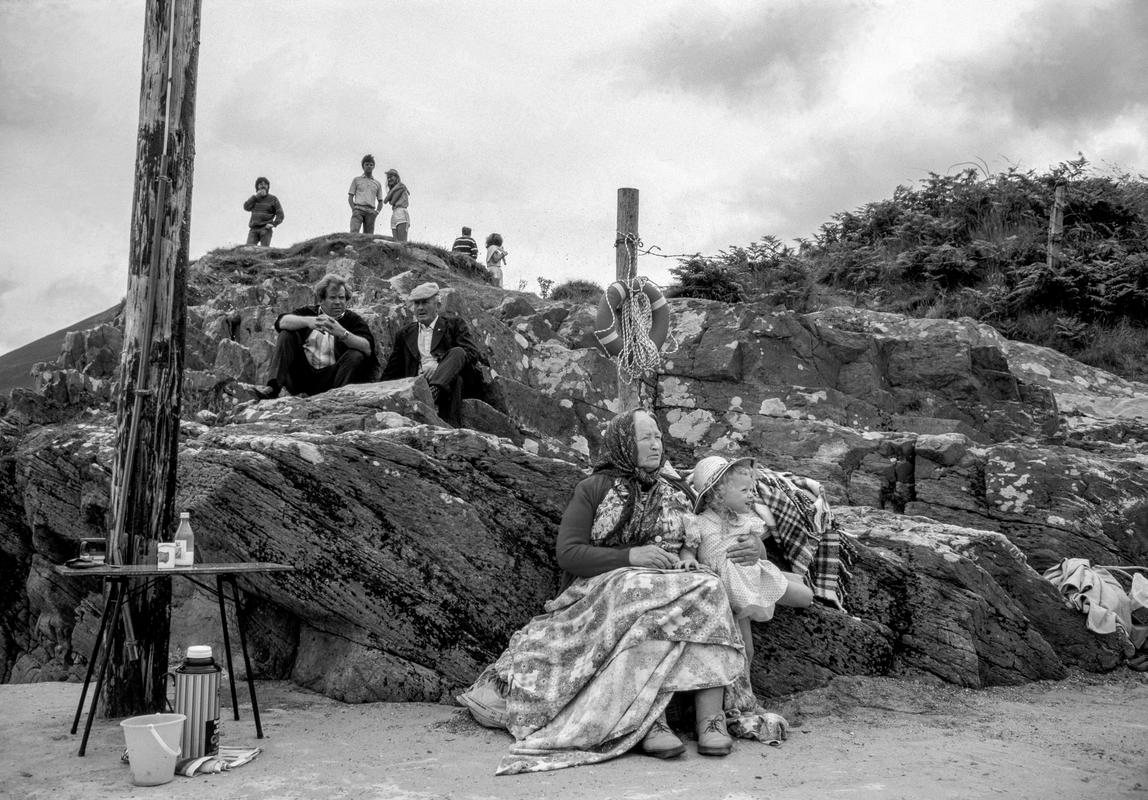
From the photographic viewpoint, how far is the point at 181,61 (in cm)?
467

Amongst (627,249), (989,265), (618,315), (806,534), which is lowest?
(806,534)

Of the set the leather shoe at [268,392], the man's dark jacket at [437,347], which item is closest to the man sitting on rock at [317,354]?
the leather shoe at [268,392]

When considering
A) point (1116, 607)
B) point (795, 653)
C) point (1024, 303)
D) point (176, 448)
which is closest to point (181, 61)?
point (176, 448)

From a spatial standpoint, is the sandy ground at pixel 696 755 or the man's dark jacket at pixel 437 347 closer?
the sandy ground at pixel 696 755

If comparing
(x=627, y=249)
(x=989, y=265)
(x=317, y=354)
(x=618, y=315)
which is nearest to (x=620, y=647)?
(x=618, y=315)

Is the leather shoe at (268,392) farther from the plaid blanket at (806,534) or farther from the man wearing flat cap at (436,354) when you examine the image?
the plaid blanket at (806,534)

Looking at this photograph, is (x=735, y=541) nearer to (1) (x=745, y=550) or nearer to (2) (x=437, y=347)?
(1) (x=745, y=550)

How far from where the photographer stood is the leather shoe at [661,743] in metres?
3.71

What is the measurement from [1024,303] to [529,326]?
307 inches

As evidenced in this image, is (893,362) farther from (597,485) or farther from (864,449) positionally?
(597,485)

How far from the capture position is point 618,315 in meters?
6.57

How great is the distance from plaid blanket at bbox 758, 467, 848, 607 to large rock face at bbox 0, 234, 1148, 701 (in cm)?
22

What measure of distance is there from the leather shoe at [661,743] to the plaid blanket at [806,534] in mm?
1255

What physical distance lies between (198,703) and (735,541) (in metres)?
2.38
